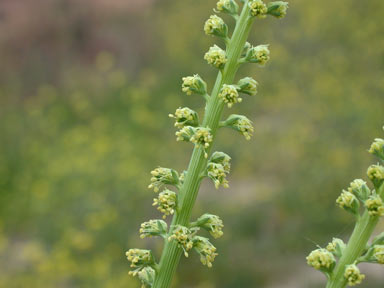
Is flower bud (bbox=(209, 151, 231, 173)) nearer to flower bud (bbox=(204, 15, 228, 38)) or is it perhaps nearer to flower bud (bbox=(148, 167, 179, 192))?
flower bud (bbox=(148, 167, 179, 192))

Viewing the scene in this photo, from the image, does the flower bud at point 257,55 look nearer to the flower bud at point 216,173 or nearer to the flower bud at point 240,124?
the flower bud at point 240,124

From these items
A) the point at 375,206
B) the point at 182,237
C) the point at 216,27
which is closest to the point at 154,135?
the point at 216,27

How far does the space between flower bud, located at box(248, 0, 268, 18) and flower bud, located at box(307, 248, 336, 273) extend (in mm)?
783

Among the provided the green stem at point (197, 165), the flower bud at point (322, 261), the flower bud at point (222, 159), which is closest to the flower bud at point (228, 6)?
the green stem at point (197, 165)

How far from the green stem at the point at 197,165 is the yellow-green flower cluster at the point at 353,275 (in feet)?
1.75

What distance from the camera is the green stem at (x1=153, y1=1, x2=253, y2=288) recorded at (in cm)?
187

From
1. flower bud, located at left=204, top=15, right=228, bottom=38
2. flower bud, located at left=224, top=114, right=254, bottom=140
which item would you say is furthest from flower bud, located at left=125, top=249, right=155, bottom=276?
flower bud, located at left=204, top=15, right=228, bottom=38

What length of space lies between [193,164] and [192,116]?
226 mm

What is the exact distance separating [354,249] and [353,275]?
12 cm

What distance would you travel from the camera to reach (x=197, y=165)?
196 cm

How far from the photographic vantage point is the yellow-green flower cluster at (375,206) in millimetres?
1593

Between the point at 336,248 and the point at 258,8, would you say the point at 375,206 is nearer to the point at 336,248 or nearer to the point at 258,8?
the point at 336,248

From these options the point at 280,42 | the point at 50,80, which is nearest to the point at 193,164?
the point at 280,42

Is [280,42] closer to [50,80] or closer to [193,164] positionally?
[50,80]
